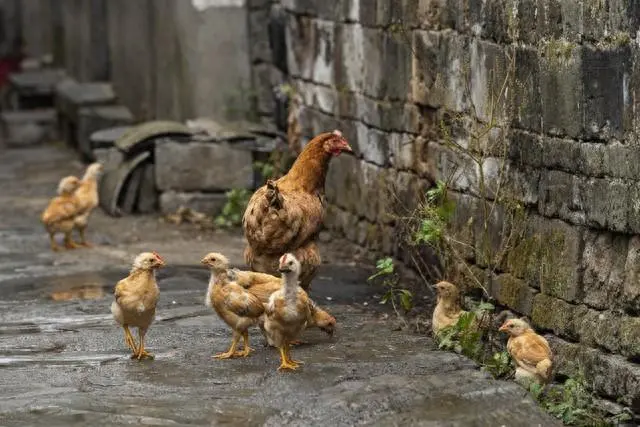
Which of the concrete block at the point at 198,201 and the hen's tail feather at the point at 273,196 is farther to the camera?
the concrete block at the point at 198,201

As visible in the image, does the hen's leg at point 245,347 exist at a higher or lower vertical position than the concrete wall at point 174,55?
lower

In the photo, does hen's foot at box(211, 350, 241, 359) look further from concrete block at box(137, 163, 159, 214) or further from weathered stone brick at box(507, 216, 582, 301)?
concrete block at box(137, 163, 159, 214)

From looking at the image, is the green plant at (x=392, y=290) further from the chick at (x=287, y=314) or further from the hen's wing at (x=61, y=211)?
the hen's wing at (x=61, y=211)

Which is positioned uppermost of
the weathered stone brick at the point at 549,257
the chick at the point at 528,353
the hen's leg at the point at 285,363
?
the weathered stone brick at the point at 549,257

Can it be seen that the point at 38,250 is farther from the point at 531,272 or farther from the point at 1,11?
the point at 1,11

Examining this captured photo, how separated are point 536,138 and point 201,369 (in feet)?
6.88

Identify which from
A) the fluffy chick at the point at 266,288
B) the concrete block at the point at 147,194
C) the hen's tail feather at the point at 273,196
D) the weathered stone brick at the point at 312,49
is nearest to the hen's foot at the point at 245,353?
the fluffy chick at the point at 266,288

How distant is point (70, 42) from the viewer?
2144 centimetres

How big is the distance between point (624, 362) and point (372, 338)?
1764 millimetres

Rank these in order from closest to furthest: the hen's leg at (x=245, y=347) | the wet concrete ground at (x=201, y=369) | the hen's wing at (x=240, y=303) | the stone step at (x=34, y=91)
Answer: the wet concrete ground at (x=201, y=369) → the hen's wing at (x=240, y=303) → the hen's leg at (x=245, y=347) → the stone step at (x=34, y=91)

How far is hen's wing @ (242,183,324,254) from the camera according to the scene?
8.32 m

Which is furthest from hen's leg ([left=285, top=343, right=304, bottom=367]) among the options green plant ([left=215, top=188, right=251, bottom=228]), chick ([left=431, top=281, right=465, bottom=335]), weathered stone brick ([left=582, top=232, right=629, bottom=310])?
green plant ([left=215, top=188, right=251, bottom=228])

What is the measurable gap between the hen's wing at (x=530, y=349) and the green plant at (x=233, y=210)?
5.43 metres

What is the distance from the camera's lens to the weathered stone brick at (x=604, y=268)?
704 cm
